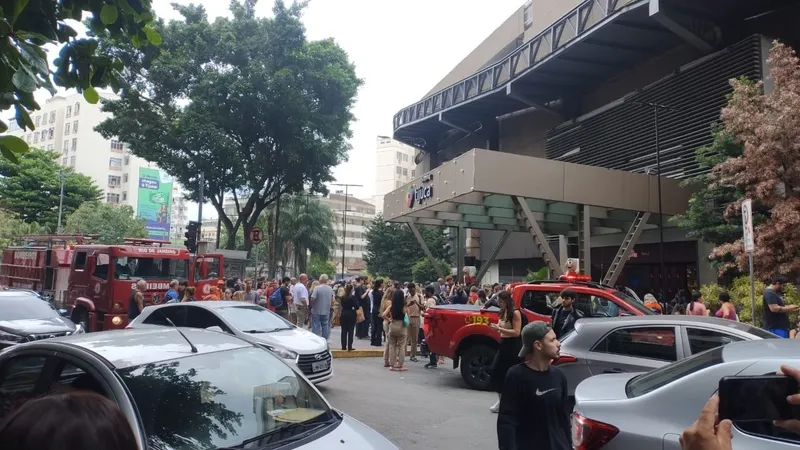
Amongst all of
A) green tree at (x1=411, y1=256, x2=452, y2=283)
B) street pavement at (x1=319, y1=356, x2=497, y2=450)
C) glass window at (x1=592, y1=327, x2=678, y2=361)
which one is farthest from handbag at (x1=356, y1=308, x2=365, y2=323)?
green tree at (x1=411, y1=256, x2=452, y2=283)

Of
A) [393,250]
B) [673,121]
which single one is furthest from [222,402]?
[393,250]

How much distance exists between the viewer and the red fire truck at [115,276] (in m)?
14.2

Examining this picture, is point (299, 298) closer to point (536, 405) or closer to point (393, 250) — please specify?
point (536, 405)

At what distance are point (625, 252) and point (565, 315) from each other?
11.0 metres

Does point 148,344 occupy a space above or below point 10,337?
above

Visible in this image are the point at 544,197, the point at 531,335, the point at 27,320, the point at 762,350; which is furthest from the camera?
the point at 544,197

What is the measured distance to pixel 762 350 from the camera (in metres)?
3.41

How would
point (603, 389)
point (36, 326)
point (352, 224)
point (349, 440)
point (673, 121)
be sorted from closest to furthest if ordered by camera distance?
point (349, 440) → point (603, 389) → point (36, 326) → point (673, 121) → point (352, 224)

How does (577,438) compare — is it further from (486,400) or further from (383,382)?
(383,382)

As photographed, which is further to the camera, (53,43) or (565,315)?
(565,315)

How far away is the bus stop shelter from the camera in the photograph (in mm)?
16094

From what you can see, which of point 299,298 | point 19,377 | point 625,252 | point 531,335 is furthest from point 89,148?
point 531,335

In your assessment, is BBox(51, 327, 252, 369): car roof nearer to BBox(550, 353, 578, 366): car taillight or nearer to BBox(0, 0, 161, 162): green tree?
BBox(0, 0, 161, 162): green tree

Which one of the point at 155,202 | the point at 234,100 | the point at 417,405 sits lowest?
the point at 417,405
